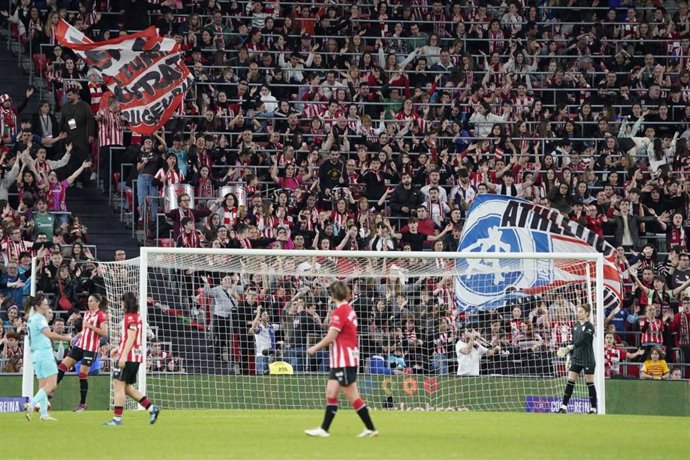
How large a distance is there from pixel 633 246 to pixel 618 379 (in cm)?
486

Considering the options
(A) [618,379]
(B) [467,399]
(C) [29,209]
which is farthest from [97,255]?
(A) [618,379]

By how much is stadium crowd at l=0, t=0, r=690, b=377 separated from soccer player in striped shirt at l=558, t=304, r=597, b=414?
211cm

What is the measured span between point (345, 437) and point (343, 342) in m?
1.36

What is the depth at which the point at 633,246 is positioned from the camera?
30500 millimetres

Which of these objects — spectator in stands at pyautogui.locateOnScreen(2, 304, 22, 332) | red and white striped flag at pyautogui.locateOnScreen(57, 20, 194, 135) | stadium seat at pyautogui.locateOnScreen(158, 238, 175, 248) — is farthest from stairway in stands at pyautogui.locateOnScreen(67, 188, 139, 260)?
spectator in stands at pyautogui.locateOnScreen(2, 304, 22, 332)

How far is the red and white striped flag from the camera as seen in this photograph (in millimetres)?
29375

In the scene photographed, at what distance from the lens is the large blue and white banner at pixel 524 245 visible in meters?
26.1

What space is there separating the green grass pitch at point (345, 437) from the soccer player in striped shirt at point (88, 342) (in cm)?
79

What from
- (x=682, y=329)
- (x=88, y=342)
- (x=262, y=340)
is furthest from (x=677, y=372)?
(x=88, y=342)

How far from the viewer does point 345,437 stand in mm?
17906

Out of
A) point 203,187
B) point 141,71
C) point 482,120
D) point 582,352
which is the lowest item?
point 582,352

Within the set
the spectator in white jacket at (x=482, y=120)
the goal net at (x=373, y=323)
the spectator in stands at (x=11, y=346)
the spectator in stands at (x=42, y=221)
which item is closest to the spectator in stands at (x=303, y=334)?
the goal net at (x=373, y=323)

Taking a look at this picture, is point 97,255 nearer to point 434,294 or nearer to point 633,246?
point 434,294

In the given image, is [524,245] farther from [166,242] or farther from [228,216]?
[166,242]
